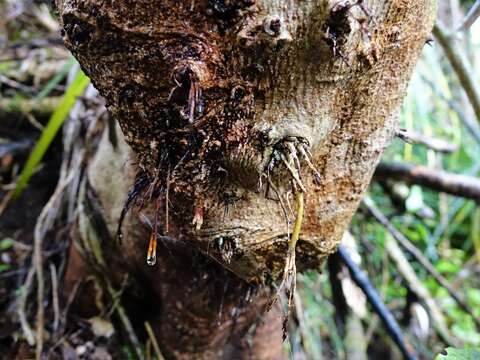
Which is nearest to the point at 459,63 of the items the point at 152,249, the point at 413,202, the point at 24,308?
the point at 413,202

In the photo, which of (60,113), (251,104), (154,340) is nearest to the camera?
(251,104)

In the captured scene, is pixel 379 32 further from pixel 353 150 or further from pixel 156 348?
pixel 156 348

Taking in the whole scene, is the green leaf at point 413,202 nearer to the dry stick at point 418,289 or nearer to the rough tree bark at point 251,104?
the dry stick at point 418,289

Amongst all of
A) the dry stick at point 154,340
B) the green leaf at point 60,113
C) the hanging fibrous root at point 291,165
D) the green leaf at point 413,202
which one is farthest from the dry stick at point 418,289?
the green leaf at point 60,113

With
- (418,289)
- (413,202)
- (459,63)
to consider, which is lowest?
(418,289)

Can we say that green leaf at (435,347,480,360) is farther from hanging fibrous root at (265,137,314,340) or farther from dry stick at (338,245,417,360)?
dry stick at (338,245,417,360)

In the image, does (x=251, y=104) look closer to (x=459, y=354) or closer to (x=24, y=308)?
(x=459, y=354)

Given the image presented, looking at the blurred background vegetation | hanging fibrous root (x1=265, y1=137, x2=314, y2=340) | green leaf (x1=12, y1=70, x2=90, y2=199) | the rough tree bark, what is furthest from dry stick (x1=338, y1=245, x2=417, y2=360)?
green leaf (x1=12, y1=70, x2=90, y2=199)
